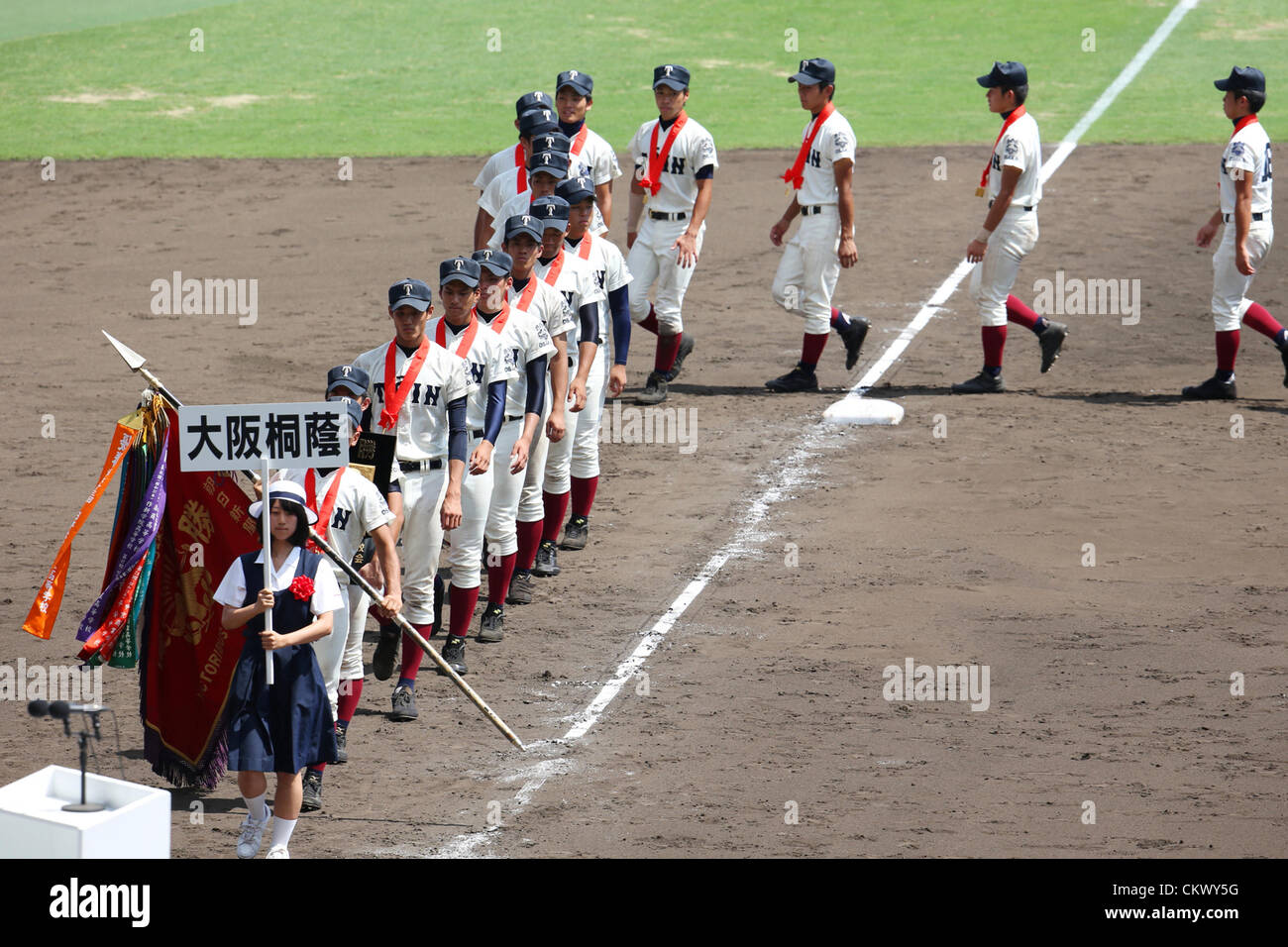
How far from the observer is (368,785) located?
6.94 meters

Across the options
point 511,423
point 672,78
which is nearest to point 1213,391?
point 672,78

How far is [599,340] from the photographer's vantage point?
30.1 feet

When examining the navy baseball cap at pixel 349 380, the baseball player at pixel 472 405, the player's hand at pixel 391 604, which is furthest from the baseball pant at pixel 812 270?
the player's hand at pixel 391 604

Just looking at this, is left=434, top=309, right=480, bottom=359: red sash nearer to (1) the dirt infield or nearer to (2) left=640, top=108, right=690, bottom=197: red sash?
(1) the dirt infield

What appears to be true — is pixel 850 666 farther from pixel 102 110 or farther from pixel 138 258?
pixel 102 110

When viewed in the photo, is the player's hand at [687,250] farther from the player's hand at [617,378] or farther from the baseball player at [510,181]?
the player's hand at [617,378]

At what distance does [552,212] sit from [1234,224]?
5556 millimetres

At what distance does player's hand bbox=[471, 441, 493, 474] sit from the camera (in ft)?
25.4

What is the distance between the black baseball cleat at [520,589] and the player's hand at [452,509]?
4.97ft

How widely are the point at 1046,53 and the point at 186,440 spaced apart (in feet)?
74.9

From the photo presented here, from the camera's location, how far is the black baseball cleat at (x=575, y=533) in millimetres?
9789

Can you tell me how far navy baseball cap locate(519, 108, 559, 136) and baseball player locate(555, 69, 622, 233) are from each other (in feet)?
1.75

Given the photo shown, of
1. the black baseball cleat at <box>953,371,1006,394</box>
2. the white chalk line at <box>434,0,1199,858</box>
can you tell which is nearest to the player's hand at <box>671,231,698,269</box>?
the white chalk line at <box>434,0,1199,858</box>

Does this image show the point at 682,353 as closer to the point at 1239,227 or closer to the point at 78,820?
the point at 1239,227
